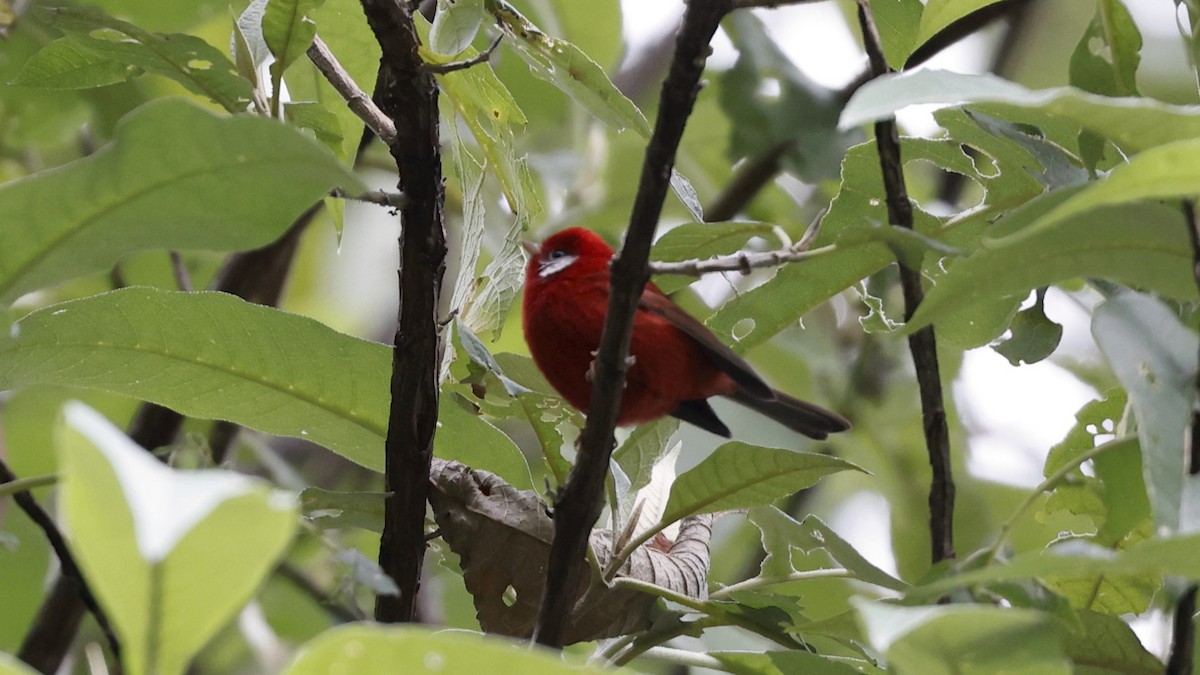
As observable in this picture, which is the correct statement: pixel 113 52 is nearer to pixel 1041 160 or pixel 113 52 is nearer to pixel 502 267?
pixel 502 267

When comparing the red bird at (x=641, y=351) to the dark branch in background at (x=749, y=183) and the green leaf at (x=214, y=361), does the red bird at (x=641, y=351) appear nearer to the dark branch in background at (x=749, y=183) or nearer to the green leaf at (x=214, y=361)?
the green leaf at (x=214, y=361)

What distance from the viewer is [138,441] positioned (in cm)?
248

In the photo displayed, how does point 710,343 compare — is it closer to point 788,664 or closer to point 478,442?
point 478,442

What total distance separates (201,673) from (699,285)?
73.7 inches

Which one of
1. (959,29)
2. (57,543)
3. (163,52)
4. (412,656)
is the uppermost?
(959,29)

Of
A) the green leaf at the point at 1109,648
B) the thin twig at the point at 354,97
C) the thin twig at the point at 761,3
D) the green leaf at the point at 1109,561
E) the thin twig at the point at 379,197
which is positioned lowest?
the green leaf at the point at 1109,648

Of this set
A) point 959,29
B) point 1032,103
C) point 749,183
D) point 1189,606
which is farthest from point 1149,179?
point 749,183

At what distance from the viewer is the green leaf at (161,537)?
0.70m

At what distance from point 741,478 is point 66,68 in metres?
1.05

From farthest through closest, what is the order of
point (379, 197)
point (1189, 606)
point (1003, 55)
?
point (1003, 55) < point (379, 197) < point (1189, 606)

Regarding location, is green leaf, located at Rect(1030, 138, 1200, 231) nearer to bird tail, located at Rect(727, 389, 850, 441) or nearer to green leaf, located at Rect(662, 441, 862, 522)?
green leaf, located at Rect(662, 441, 862, 522)

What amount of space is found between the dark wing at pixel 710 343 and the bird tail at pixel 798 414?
28 cm

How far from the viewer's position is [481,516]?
1599 millimetres

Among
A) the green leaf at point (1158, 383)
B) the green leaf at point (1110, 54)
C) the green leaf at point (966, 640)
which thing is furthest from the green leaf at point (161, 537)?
the green leaf at point (1110, 54)
